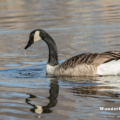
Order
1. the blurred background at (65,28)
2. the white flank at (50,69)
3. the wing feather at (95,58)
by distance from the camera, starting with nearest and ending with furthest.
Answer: the wing feather at (95,58)
the white flank at (50,69)
the blurred background at (65,28)

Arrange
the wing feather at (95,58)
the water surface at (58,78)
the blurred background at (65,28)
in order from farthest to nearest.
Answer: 1. the blurred background at (65,28)
2. the wing feather at (95,58)
3. the water surface at (58,78)

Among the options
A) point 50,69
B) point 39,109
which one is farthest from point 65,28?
point 39,109

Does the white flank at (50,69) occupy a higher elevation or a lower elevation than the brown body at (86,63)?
lower

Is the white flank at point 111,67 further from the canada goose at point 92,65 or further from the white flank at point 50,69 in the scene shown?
the white flank at point 50,69

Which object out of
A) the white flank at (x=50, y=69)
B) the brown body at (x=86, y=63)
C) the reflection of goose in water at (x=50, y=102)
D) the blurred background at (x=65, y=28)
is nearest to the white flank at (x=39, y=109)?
the reflection of goose in water at (x=50, y=102)

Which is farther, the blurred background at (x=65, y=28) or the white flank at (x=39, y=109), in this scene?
the blurred background at (x=65, y=28)

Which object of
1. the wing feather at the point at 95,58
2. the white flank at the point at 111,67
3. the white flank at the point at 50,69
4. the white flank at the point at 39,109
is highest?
the wing feather at the point at 95,58

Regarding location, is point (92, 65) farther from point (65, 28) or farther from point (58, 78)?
point (65, 28)

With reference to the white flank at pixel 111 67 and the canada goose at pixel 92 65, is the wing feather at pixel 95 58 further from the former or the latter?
the white flank at pixel 111 67

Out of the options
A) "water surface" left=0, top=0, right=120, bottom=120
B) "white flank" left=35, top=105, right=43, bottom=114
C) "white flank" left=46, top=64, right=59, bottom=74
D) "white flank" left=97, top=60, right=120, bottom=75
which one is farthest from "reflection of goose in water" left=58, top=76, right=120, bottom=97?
"white flank" left=35, top=105, right=43, bottom=114

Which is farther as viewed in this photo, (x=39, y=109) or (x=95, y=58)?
(x=95, y=58)

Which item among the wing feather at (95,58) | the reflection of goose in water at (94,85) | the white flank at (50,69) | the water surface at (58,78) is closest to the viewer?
the water surface at (58,78)

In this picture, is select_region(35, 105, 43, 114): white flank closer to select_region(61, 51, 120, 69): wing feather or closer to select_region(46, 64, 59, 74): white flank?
select_region(61, 51, 120, 69): wing feather

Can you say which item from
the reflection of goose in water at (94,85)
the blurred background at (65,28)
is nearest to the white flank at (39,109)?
the reflection of goose in water at (94,85)
